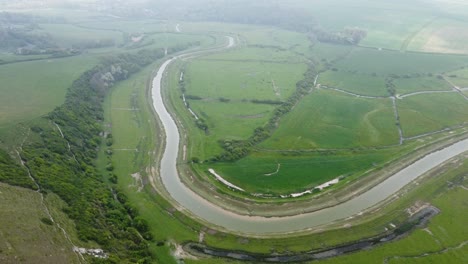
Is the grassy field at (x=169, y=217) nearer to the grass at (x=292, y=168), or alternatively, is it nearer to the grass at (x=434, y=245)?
the grass at (x=292, y=168)

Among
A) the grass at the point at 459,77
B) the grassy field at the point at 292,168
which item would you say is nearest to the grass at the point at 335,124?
the grassy field at the point at 292,168

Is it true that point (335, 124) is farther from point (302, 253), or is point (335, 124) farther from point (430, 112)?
point (302, 253)

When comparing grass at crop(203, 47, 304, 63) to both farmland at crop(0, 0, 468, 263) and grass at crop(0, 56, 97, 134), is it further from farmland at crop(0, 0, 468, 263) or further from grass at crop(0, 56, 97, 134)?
grass at crop(0, 56, 97, 134)

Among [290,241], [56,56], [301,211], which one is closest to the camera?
[290,241]

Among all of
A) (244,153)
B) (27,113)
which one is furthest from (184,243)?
(27,113)

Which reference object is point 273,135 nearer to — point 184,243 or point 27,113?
point 184,243

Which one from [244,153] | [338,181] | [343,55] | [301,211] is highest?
[343,55]

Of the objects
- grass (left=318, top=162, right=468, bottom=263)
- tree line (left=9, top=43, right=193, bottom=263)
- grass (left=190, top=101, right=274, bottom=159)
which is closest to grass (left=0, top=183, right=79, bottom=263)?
tree line (left=9, top=43, right=193, bottom=263)
